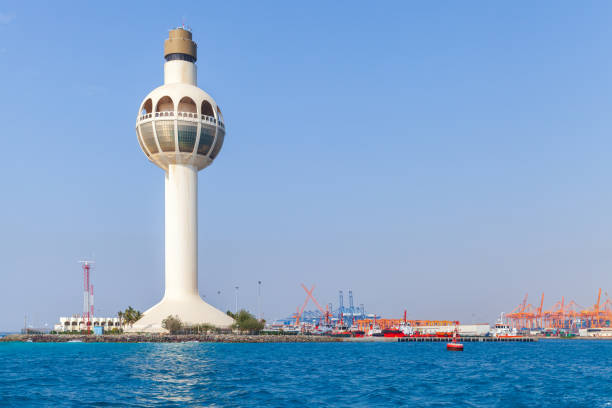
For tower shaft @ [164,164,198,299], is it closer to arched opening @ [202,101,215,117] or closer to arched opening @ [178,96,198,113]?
arched opening @ [178,96,198,113]

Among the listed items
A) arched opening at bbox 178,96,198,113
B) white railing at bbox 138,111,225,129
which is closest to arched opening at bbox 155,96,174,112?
arched opening at bbox 178,96,198,113

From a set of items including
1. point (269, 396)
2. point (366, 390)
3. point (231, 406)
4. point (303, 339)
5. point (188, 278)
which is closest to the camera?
point (231, 406)

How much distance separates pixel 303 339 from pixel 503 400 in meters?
121

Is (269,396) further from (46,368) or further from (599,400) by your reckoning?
(46,368)

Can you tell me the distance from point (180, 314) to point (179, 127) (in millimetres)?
42253

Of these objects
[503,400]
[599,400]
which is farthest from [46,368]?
[599,400]

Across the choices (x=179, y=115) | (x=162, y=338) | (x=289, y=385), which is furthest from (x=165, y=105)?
(x=289, y=385)

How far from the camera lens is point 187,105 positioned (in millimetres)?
160875

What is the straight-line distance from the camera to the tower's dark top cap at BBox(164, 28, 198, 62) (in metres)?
168

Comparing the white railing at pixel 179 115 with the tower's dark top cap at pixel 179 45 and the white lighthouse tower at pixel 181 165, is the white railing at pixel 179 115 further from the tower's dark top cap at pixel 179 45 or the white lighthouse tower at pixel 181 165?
the tower's dark top cap at pixel 179 45

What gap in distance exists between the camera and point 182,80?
545 feet

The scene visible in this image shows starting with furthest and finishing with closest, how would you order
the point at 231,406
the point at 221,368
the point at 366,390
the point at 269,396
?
1. the point at 221,368
2. the point at 366,390
3. the point at 269,396
4. the point at 231,406

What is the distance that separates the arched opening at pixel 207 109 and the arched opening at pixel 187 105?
3512mm

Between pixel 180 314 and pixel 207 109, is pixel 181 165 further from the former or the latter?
pixel 180 314
